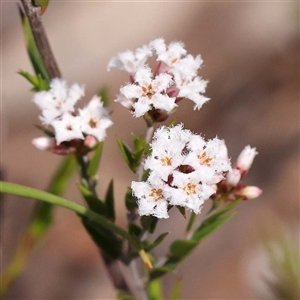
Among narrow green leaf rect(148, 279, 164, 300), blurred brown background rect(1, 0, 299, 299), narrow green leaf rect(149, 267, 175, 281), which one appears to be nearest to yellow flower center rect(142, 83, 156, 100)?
narrow green leaf rect(149, 267, 175, 281)

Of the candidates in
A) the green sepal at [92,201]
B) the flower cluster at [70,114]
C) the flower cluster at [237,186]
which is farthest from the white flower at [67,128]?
the flower cluster at [237,186]

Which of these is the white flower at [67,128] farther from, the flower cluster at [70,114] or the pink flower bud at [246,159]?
the pink flower bud at [246,159]

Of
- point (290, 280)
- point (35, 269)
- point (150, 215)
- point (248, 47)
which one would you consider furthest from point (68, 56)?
point (150, 215)

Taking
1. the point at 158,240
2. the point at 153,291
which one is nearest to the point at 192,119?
the point at 153,291

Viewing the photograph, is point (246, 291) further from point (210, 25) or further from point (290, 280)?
point (210, 25)

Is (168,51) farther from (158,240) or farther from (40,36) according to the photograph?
(158,240)
